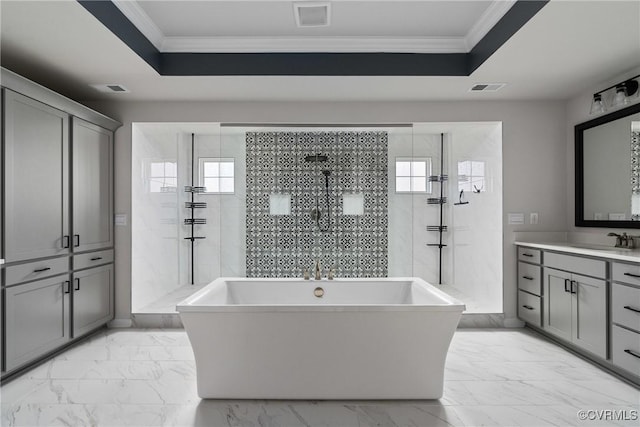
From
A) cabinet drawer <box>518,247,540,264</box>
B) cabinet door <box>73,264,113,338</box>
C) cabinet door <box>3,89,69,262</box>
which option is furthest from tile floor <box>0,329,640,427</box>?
cabinet door <box>3,89,69,262</box>

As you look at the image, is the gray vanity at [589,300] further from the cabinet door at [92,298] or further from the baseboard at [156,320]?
the cabinet door at [92,298]

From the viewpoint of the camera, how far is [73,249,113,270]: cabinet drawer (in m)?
3.22

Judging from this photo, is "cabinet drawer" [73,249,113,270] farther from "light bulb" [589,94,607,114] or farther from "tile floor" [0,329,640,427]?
"light bulb" [589,94,607,114]

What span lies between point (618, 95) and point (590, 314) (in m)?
1.80

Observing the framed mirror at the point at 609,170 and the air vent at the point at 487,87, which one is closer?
the framed mirror at the point at 609,170

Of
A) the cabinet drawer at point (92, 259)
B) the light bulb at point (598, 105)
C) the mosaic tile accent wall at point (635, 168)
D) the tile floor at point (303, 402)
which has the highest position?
the light bulb at point (598, 105)

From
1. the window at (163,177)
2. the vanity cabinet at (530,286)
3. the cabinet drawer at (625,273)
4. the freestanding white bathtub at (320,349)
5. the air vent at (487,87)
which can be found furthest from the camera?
the window at (163,177)

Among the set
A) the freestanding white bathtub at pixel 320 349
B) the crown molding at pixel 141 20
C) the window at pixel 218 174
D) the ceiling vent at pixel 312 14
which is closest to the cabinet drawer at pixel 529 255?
the freestanding white bathtub at pixel 320 349

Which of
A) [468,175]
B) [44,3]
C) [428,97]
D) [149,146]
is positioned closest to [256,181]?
[149,146]

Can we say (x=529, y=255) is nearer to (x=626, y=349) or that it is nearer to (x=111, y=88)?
(x=626, y=349)

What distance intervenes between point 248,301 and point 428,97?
2.60 meters

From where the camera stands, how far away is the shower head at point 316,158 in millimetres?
3855

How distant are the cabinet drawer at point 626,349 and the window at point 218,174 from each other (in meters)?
3.46

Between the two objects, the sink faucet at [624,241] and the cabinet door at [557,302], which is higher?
the sink faucet at [624,241]
